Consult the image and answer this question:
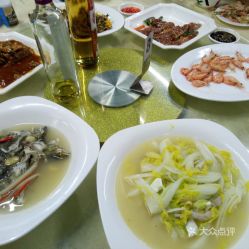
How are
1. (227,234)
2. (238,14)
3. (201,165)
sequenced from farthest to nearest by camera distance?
(238,14)
(201,165)
(227,234)

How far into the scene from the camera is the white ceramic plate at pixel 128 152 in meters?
0.60

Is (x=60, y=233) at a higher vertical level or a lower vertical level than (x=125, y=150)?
lower

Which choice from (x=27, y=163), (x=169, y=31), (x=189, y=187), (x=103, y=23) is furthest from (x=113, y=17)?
(x=189, y=187)

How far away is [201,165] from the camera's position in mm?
737

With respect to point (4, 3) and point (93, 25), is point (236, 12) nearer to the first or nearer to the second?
point (93, 25)

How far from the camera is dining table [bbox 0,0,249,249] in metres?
0.72

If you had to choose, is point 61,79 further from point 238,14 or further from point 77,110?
point 238,14

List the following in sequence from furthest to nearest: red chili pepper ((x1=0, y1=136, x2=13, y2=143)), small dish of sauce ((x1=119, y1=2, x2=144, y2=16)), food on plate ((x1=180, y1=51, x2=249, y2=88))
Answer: small dish of sauce ((x1=119, y1=2, x2=144, y2=16)), food on plate ((x1=180, y1=51, x2=249, y2=88)), red chili pepper ((x1=0, y1=136, x2=13, y2=143))

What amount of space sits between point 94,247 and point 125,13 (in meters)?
1.46

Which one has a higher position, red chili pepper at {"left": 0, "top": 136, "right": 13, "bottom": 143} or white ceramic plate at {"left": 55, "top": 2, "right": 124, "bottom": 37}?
white ceramic plate at {"left": 55, "top": 2, "right": 124, "bottom": 37}

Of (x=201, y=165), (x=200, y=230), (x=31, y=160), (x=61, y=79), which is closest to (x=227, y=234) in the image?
(x=200, y=230)

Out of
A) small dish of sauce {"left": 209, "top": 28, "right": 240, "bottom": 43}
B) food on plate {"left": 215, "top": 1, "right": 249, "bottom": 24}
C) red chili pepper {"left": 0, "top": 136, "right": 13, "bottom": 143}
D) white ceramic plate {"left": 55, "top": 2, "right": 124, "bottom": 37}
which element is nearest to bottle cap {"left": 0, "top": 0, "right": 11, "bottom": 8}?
white ceramic plate {"left": 55, "top": 2, "right": 124, "bottom": 37}

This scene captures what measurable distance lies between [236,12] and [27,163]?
63.0 inches

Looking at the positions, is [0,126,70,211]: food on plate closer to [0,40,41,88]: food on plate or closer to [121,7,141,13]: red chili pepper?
[0,40,41,88]: food on plate
